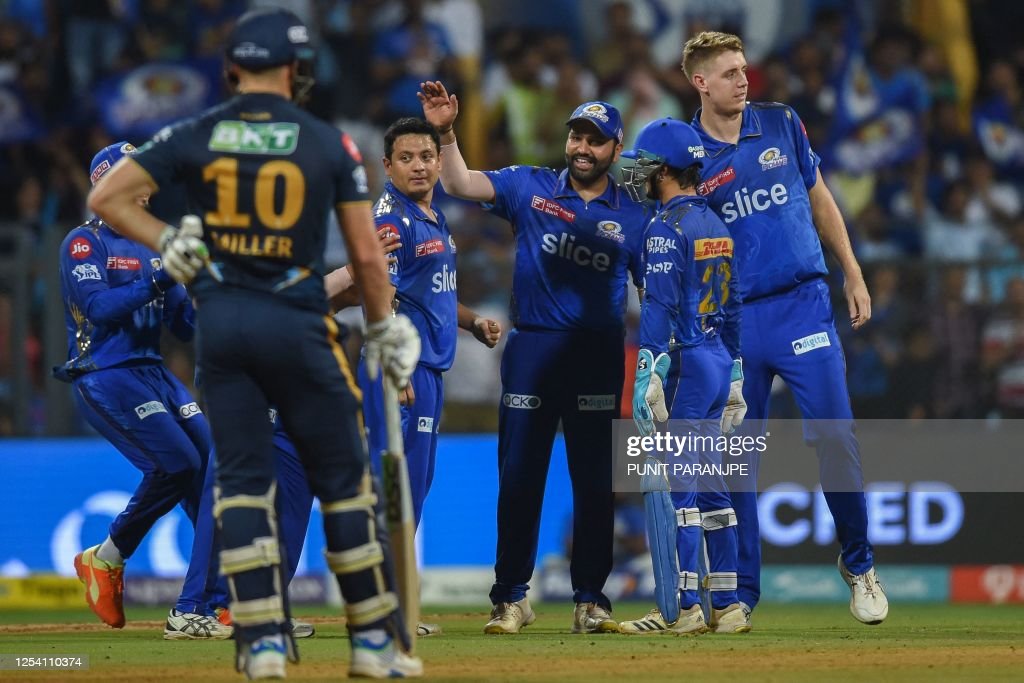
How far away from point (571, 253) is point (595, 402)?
809mm

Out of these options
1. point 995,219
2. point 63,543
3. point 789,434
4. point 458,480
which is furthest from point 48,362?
point 995,219

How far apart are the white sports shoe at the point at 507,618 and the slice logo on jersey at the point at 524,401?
105 centimetres

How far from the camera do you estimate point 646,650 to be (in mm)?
7164

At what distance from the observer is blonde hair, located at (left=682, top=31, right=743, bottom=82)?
8.66m

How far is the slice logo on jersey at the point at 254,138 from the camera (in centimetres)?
579

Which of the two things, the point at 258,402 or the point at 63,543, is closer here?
the point at 258,402

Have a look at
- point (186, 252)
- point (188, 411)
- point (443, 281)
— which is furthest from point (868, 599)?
point (186, 252)

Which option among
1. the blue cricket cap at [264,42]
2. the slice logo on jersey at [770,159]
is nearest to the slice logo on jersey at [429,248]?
the slice logo on jersey at [770,159]

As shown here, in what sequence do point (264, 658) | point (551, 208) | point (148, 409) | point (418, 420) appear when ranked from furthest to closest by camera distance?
1. point (148, 409)
2. point (551, 208)
3. point (418, 420)
4. point (264, 658)

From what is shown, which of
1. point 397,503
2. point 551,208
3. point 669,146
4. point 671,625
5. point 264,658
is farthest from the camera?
point 551,208

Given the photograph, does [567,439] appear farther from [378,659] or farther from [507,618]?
[378,659]

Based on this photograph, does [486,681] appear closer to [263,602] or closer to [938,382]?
[263,602]

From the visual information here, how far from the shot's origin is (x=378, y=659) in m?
5.83

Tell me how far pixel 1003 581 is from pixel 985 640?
208 inches
